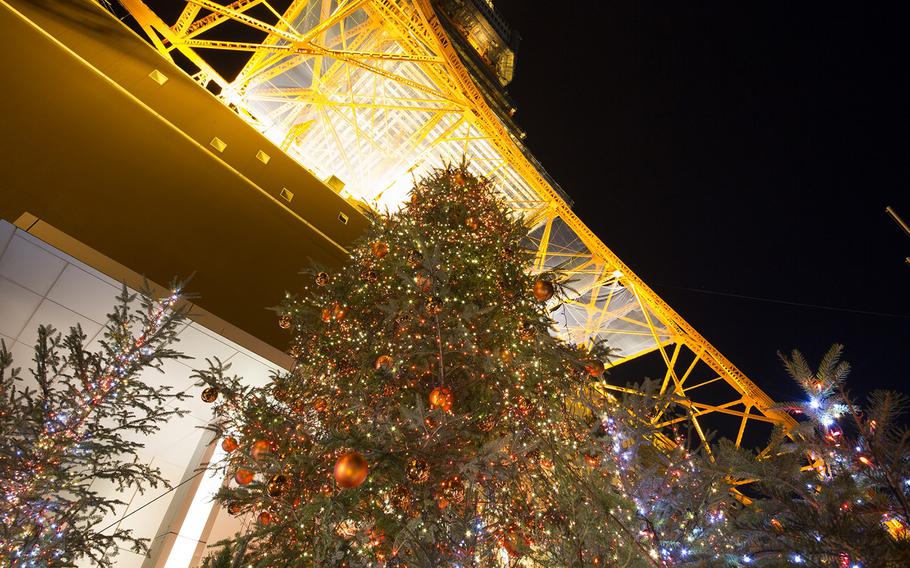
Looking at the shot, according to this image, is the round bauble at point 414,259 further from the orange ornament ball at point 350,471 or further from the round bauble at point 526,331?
the orange ornament ball at point 350,471

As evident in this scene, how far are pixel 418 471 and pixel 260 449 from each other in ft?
5.47

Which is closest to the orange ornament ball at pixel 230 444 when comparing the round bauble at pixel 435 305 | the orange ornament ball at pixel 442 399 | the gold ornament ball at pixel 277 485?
the gold ornament ball at pixel 277 485

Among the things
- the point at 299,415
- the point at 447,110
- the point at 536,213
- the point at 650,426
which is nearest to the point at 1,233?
the point at 299,415

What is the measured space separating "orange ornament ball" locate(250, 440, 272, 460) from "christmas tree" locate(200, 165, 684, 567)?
3 centimetres

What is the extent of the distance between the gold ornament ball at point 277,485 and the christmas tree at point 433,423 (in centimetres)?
1

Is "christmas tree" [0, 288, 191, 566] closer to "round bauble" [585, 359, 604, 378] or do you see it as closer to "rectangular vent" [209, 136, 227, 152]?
"rectangular vent" [209, 136, 227, 152]

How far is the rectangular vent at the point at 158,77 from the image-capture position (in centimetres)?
697

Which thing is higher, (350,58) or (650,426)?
(350,58)

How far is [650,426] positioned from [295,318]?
456cm

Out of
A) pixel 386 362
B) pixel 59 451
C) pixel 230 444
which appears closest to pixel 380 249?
pixel 386 362

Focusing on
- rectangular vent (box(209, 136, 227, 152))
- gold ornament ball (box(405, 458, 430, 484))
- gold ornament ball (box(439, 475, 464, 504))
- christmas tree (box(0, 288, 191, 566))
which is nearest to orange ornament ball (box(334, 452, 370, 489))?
gold ornament ball (box(405, 458, 430, 484))

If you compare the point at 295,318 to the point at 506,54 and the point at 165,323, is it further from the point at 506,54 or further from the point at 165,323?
the point at 506,54

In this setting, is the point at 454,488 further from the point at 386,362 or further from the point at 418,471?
the point at 386,362

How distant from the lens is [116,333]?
422cm
